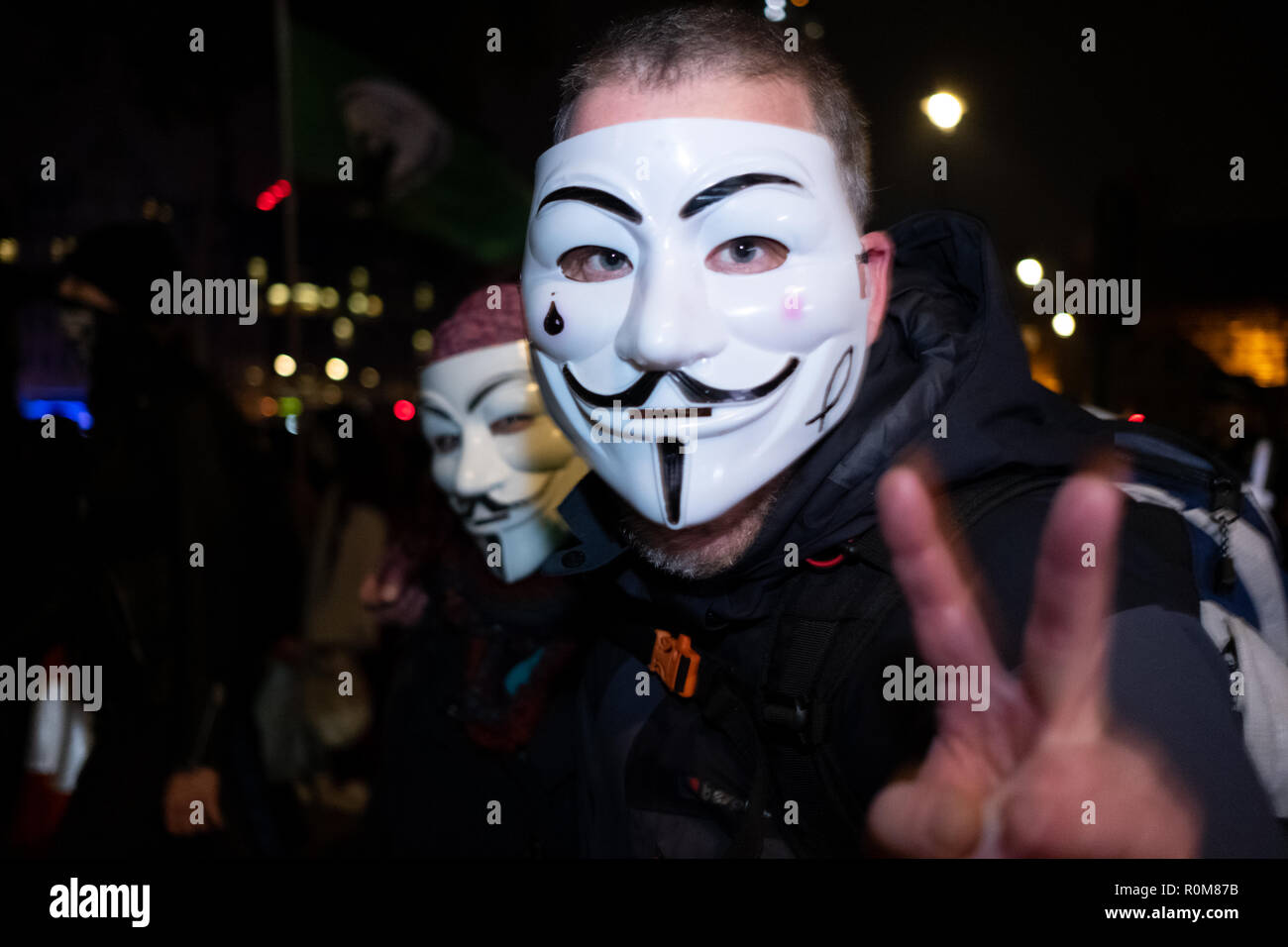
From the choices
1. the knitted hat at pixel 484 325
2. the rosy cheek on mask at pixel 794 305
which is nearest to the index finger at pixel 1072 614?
the rosy cheek on mask at pixel 794 305

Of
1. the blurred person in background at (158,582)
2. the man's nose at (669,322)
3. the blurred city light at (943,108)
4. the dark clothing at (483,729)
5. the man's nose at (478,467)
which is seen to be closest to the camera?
the man's nose at (669,322)

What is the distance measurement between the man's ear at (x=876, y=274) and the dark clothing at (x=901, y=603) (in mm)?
37

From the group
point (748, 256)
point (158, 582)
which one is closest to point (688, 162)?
point (748, 256)

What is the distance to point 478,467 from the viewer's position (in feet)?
6.93

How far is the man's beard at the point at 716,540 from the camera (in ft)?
4.28

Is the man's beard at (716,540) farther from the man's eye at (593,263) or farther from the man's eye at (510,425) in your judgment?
the man's eye at (510,425)

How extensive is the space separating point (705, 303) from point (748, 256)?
0.13 m

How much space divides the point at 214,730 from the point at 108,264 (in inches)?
57.0

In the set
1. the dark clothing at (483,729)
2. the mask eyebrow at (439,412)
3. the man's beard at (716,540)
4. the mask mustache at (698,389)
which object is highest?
the mask eyebrow at (439,412)

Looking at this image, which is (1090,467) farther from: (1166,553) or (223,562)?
(223,562)

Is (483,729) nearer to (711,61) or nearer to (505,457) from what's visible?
(505,457)

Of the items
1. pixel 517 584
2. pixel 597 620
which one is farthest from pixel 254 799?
pixel 597 620

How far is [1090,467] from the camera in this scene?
1089mm

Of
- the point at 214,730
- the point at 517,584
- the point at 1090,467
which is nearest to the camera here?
the point at 1090,467
